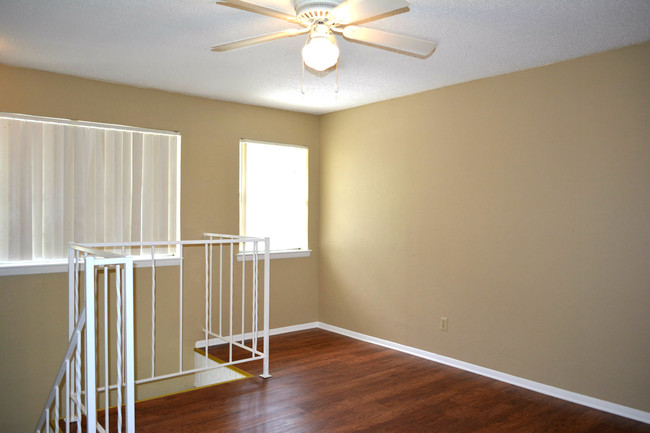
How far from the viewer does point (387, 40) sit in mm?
2506

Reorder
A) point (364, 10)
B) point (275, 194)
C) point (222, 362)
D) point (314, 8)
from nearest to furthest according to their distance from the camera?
point (364, 10)
point (314, 8)
point (222, 362)
point (275, 194)

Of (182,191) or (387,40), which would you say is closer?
(387,40)

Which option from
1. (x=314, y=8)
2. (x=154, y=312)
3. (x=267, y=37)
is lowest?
Result: (x=154, y=312)

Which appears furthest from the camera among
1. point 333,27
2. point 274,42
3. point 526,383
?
point 526,383

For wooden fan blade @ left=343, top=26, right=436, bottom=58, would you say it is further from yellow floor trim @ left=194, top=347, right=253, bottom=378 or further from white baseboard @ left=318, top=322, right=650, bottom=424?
yellow floor trim @ left=194, top=347, right=253, bottom=378

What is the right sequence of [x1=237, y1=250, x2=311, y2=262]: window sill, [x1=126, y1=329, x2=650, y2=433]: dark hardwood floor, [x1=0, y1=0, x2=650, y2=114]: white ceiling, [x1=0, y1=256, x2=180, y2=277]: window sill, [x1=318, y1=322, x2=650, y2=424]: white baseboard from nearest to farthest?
[x1=0, y1=0, x2=650, y2=114]: white ceiling < [x1=126, y1=329, x2=650, y2=433]: dark hardwood floor < [x1=318, y1=322, x2=650, y2=424]: white baseboard < [x1=0, y1=256, x2=180, y2=277]: window sill < [x1=237, y1=250, x2=311, y2=262]: window sill

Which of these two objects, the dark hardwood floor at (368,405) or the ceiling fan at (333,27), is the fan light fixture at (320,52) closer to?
the ceiling fan at (333,27)

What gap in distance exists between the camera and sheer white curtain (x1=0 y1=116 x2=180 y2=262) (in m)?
3.78

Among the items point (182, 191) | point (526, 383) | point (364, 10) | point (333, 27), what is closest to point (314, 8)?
point (333, 27)

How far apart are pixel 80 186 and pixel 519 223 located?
3682mm

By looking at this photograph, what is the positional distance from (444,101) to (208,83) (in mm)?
2122

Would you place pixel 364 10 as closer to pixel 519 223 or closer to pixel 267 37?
pixel 267 37

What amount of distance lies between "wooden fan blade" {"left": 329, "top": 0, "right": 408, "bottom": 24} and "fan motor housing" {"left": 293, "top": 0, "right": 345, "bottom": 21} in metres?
0.03

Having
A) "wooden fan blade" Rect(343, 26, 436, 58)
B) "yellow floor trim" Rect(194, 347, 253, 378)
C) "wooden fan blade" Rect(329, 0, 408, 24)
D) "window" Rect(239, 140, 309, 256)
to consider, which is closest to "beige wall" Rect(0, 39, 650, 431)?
"window" Rect(239, 140, 309, 256)
